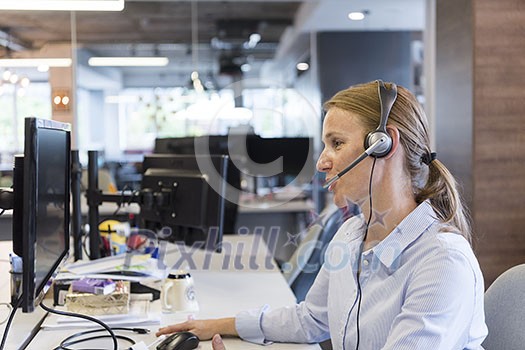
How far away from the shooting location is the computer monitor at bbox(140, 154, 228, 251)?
76.8 inches

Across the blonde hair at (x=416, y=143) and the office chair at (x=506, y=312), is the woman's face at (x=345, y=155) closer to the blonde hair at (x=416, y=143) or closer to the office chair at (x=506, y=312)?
the blonde hair at (x=416, y=143)

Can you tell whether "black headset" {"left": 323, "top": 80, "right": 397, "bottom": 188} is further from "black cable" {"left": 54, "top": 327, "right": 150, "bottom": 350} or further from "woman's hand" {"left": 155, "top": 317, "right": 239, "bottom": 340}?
"black cable" {"left": 54, "top": 327, "right": 150, "bottom": 350}

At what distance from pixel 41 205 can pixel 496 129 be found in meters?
2.81

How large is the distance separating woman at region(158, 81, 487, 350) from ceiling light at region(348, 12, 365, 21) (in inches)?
197

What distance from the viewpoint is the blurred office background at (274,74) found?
334cm

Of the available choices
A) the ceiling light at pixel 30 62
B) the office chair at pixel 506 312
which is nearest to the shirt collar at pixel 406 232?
the office chair at pixel 506 312

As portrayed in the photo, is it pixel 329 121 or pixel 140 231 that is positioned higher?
pixel 329 121

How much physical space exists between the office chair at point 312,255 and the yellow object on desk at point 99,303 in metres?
0.92

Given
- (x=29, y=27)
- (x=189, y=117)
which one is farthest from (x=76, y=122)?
(x=189, y=117)

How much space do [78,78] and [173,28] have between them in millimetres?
1170

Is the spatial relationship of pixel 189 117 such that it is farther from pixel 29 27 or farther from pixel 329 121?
pixel 329 121

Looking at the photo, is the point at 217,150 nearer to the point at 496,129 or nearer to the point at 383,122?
the point at 496,129

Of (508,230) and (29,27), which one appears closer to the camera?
(508,230)

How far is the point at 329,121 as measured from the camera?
1.31 meters
